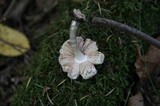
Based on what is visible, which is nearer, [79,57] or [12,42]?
[79,57]

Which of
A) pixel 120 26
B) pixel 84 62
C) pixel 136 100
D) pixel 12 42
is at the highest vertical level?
pixel 120 26

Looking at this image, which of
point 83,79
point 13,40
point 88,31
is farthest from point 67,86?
point 13,40

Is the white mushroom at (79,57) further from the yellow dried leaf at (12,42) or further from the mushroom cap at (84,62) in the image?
the yellow dried leaf at (12,42)

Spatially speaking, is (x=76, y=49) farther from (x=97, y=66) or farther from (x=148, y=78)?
(x=148, y=78)

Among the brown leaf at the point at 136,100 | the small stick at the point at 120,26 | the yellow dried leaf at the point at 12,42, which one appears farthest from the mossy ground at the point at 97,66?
the yellow dried leaf at the point at 12,42

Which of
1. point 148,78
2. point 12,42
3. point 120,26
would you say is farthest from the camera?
point 12,42

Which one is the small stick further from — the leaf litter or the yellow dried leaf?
the yellow dried leaf

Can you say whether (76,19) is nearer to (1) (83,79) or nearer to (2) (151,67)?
(1) (83,79)

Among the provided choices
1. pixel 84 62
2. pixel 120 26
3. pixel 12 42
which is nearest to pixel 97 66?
pixel 84 62
